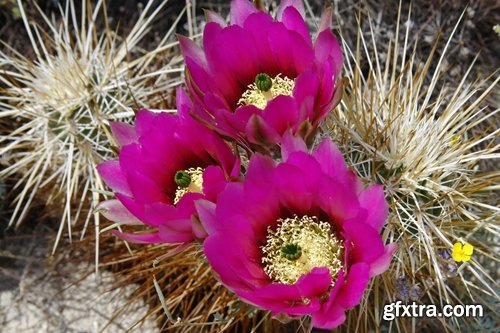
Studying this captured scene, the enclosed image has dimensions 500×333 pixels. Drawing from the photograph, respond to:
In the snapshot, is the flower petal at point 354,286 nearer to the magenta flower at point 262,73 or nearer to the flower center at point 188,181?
the magenta flower at point 262,73

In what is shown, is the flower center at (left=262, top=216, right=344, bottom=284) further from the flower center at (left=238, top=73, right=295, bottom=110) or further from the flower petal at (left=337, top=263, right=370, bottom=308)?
the flower center at (left=238, top=73, right=295, bottom=110)

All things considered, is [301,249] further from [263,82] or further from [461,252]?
[461,252]

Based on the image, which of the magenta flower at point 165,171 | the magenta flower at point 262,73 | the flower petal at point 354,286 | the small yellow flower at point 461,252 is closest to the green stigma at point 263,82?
the magenta flower at point 262,73

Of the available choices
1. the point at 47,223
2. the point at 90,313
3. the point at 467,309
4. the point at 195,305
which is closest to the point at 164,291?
the point at 195,305

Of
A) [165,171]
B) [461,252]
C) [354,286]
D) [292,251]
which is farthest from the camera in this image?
[461,252]

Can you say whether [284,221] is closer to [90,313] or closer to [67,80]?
[67,80]

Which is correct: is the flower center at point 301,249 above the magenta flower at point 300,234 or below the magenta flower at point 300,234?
below

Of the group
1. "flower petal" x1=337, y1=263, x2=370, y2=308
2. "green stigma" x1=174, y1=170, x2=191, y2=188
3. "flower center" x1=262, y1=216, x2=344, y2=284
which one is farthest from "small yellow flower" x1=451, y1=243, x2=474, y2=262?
"green stigma" x1=174, y1=170, x2=191, y2=188

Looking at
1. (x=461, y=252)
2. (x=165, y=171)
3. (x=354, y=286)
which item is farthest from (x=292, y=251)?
(x=461, y=252)
